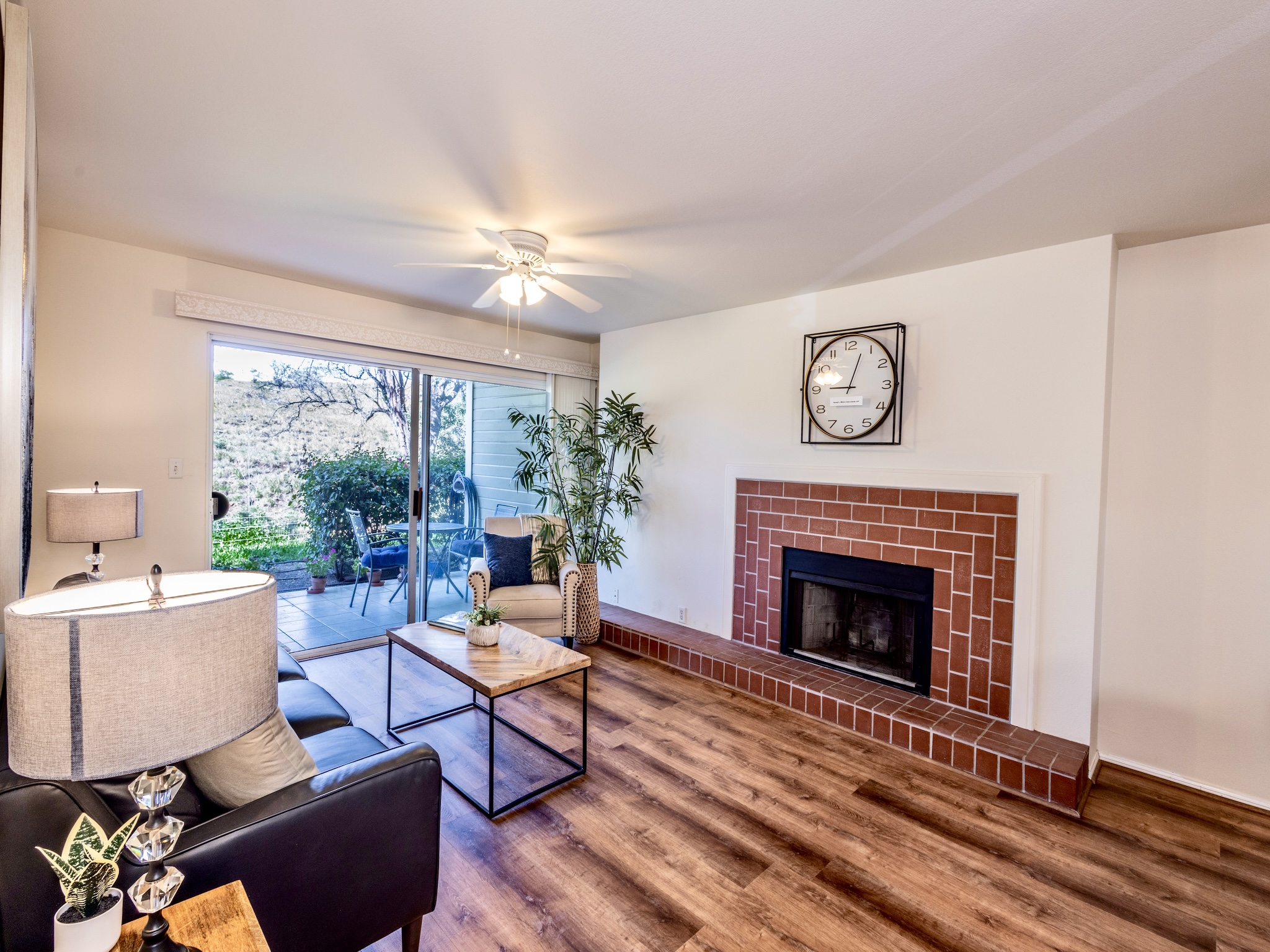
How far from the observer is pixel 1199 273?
103 inches

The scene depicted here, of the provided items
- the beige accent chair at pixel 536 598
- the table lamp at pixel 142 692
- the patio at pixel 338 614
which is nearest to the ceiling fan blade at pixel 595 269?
the table lamp at pixel 142 692

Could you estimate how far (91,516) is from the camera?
244 cm

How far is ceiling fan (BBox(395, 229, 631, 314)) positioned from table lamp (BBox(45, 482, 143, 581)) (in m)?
1.64

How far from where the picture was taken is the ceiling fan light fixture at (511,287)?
2.71m

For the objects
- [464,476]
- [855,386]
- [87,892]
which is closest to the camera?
[87,892]

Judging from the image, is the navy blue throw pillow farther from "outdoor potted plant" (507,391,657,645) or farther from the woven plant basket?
the woven plant basket

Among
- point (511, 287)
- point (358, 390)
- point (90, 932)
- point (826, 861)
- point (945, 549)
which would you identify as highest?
point (511, 287)

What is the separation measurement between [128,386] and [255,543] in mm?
1182

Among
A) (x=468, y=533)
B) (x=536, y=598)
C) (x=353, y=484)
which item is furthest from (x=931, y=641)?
(x=353, y=484)

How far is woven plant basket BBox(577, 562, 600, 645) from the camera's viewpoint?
173 inches

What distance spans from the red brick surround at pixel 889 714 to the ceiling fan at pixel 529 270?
94.3 inches

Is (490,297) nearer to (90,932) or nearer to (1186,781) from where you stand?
(90,932)

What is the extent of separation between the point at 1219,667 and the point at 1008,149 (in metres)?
2.47

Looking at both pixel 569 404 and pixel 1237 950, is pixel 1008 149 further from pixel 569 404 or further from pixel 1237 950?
pixel 569 404
